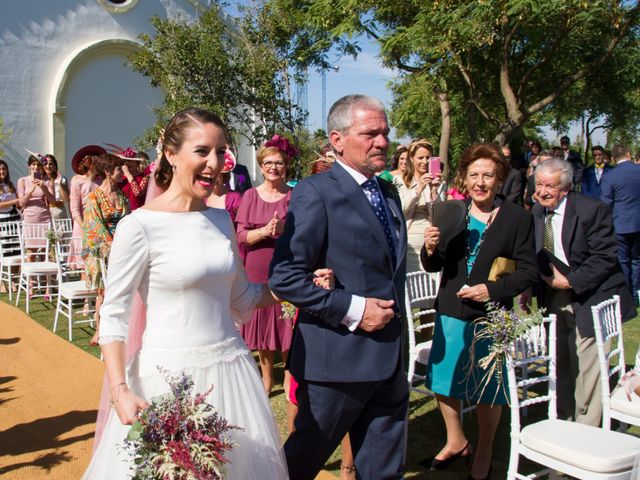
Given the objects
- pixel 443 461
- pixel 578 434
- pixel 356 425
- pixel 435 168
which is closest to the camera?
pixel 356 425

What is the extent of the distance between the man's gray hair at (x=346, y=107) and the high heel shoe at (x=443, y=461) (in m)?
2.49

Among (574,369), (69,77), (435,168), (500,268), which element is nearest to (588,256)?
(574,369)

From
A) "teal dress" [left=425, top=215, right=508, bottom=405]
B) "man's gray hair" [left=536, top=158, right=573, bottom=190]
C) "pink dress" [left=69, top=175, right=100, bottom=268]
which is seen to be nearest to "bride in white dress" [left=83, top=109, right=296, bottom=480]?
"teal dress" [left=425, top=215, right=508, bottom=405]

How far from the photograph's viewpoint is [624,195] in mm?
9664

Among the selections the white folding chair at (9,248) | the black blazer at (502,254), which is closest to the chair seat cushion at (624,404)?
the black blazer at (502,254)

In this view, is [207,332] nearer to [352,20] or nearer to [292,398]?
[292,398]

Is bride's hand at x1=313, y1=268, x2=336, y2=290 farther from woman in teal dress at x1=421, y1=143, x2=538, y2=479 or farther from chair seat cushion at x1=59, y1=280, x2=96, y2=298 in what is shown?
chair seat cushion at x1=59, y1=280, x2=96, y2=298

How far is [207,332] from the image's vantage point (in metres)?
2.61

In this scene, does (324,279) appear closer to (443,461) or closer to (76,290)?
(443,461)

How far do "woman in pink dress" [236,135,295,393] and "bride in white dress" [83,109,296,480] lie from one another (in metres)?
2.59

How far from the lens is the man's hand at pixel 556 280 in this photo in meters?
4.34

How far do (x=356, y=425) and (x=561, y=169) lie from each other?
2.39m

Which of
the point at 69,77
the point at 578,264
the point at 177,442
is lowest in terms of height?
the point at 177,442

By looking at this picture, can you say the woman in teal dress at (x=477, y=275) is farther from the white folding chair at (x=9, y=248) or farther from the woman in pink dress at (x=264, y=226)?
the white folding chair at (x=9, y=248)
